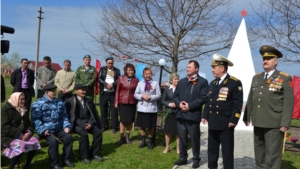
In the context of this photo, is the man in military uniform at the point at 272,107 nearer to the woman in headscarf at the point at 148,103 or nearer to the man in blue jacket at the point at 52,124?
the woman in headscarf at the point at 148,103

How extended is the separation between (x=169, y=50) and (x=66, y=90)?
466cm

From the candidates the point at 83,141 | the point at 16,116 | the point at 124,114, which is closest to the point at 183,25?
the point at 124,114

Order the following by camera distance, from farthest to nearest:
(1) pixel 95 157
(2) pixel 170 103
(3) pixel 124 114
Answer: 1. (3) pixel 124 114
2. (2) pixel 170 103
3. (1) pixel 95 157

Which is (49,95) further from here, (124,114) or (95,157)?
(124,114)

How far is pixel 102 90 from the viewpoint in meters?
8.76

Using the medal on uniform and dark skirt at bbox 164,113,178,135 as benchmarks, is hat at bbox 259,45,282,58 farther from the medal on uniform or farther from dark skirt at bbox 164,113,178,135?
dark skirt at bbox 164,113,178,135

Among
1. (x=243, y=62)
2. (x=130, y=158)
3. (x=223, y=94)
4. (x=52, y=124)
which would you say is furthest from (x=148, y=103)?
(x=243, y=62)

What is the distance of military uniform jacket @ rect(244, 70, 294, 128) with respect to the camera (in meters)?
4.79

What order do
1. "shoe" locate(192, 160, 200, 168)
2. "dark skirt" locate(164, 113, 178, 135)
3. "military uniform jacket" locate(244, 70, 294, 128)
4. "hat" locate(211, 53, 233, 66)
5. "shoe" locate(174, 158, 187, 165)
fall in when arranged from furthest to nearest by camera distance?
"dark skirt" locate(164, 113, 178, 135) < "shoe" locate(174, 158, 187, 165) < "shoe" locate(192, 160, 200, 168) < "hat" locate(211, 53, 233, 66) < "military uniform jacket" locate(244, 70, 294, 128)

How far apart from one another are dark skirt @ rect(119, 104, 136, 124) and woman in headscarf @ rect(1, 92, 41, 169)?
245cm

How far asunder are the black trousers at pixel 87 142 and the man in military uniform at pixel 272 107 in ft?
10.0

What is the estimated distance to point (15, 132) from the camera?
5.44 meters

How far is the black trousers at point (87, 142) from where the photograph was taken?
246 inches

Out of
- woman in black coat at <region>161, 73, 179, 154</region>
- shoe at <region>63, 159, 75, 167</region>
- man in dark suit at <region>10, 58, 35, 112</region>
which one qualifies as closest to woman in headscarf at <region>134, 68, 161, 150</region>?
woman in black coat at <region>161, 73, 179, 154</region>
